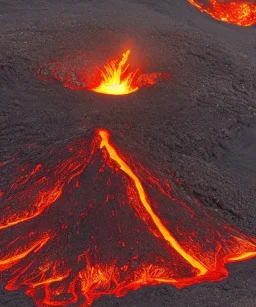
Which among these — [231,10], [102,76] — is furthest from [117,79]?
[231,10]

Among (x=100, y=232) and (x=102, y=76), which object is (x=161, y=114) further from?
(x=100, y=232)

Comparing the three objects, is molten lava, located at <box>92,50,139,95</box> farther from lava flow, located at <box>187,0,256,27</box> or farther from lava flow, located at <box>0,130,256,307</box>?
lava flow, located at <box>187,0,256,27</box>

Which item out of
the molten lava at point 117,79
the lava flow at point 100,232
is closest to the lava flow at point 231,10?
the molten lava at point 117,79

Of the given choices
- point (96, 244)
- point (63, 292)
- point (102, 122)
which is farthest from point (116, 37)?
point (63, 292)

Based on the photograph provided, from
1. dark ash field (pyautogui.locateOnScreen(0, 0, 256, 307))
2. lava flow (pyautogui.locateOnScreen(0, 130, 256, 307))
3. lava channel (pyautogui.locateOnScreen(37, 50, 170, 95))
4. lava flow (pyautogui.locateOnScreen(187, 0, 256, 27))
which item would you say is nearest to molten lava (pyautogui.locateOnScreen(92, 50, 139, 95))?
lava channel (pyautogui.locateOnScreen(37, 50, 170, 95))

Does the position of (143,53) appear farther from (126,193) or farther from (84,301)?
(84,301)

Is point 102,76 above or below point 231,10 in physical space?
below

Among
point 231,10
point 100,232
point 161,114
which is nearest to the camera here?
point 100,232
